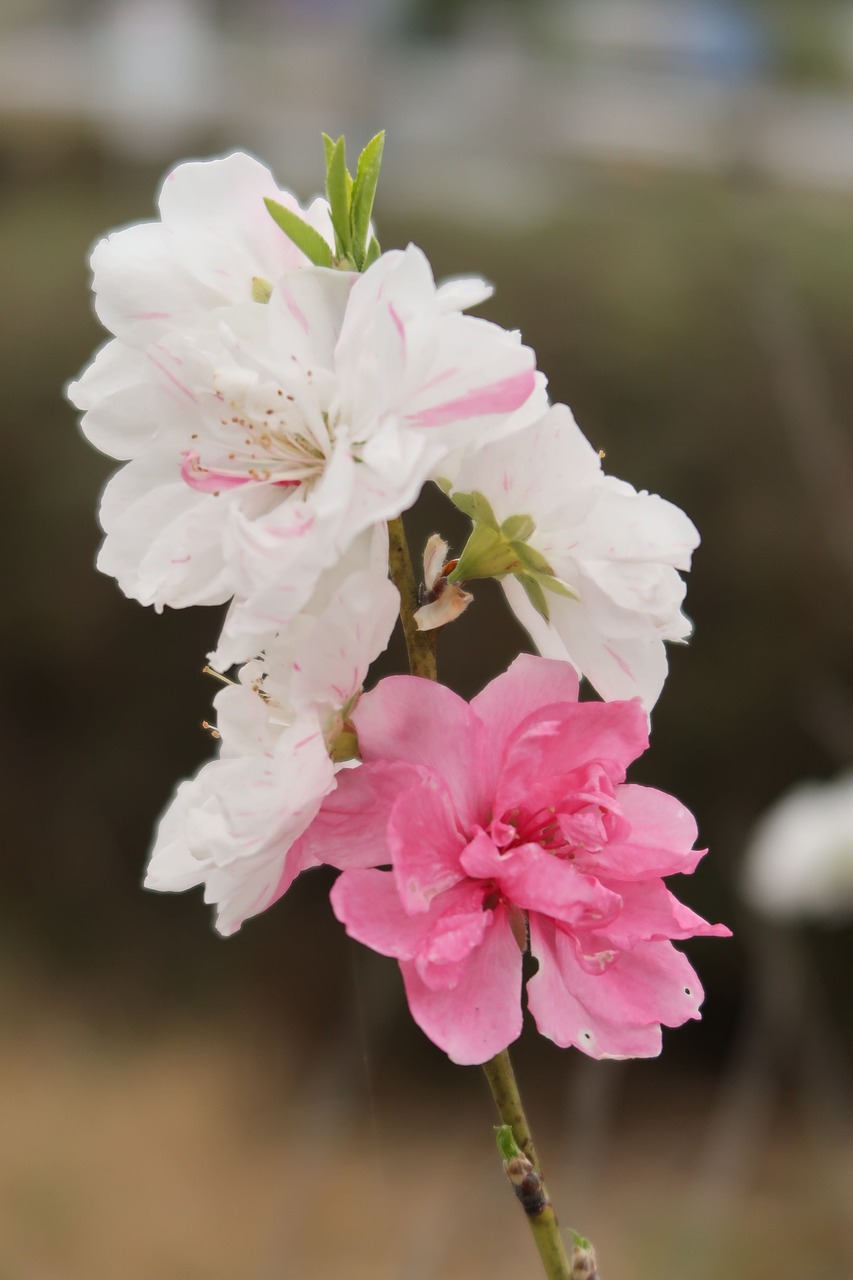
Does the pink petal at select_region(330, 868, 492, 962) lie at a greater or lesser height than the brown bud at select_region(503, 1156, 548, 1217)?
greater

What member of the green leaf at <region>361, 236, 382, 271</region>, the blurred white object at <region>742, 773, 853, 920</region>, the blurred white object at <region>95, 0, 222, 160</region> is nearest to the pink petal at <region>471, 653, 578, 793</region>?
the green leaf at <region>361, 236, 382, 271</region>

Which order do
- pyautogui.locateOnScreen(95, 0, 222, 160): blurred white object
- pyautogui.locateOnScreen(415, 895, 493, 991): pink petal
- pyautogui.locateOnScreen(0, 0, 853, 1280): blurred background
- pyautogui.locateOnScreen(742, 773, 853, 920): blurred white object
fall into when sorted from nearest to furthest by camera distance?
pyautogui.locateOnScreen(415, 895, 493, 991): pink petal → pyautogui.locateOnScreen(742, 773, 853, 920): blurred white object → pyautogui.locateOnScreen(0, 0, 853, 1280): blurred background → pyautogui.locateOnScreen(95, 0, 222, 160): blurred white object

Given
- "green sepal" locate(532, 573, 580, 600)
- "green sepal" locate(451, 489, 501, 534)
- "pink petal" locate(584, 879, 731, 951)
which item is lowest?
"pink petal" locate(584, 879, 731, 951)

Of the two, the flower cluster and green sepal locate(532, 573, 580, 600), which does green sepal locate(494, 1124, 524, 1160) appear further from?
green sepal locate(532, 573, 580, 600)

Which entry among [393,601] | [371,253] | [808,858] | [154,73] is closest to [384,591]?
[393,601]

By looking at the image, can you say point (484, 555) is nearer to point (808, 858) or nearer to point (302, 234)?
point (302, 234)

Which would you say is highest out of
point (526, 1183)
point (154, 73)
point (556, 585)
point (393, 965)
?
point (556, 585)

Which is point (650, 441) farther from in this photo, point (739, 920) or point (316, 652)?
point (316, 652)
